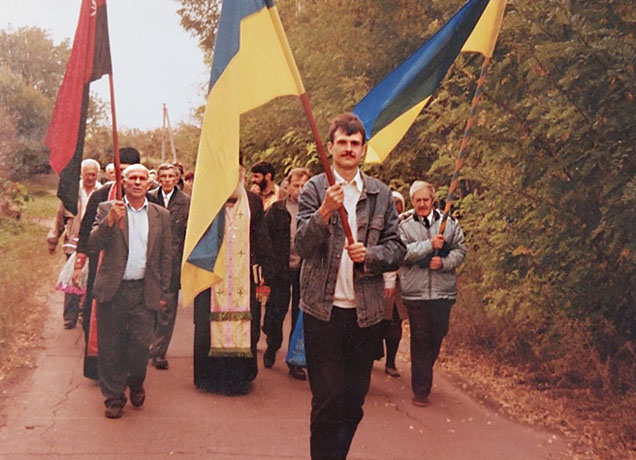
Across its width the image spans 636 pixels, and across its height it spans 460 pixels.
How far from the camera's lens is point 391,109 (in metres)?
6.55

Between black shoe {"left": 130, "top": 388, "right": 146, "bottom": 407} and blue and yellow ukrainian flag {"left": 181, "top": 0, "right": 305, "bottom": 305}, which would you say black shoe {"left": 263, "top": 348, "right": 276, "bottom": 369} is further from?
blue and yellow ukrainian flag {"left": 181, "top": 0, "right": 305, "bottom": 305}

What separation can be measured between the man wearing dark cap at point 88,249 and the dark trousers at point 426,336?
2845 millimetres

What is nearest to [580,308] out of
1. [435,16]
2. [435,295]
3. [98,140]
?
[435,295]

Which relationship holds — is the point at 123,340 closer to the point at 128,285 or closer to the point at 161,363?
the point at 128,285

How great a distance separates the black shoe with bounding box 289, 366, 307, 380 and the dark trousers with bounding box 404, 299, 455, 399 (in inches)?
47.4

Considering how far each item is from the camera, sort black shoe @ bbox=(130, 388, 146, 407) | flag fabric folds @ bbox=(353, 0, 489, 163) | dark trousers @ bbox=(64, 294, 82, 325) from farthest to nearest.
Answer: dark trousers @ bbox=(64, 294, 82, 325) → black shoe @ bbox=(130, 388, 146, 407) → flag fabric folds @ bbox=(353, 0, 489, 163)

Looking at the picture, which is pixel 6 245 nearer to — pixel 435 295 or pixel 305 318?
pixel 435 295

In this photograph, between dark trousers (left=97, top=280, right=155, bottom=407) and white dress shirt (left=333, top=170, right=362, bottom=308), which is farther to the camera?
dark trousers (left=97, top=280, right=155, bottom=407)

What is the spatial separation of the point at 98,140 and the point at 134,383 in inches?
1918

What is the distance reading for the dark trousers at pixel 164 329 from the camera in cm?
870

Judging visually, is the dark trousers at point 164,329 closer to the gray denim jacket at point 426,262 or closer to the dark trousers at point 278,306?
the dark trousers at point 278,306

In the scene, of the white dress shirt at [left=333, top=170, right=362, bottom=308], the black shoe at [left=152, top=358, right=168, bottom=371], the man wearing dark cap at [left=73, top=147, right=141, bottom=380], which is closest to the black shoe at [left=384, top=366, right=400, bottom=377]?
the black shoe at [left=152, top=358, right=168, bottom=371]

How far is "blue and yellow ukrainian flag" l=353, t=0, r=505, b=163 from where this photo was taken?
21.5ft

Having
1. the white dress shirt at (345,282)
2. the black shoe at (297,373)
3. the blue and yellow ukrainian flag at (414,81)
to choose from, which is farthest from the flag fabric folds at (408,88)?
the black shoe at (297,373)
